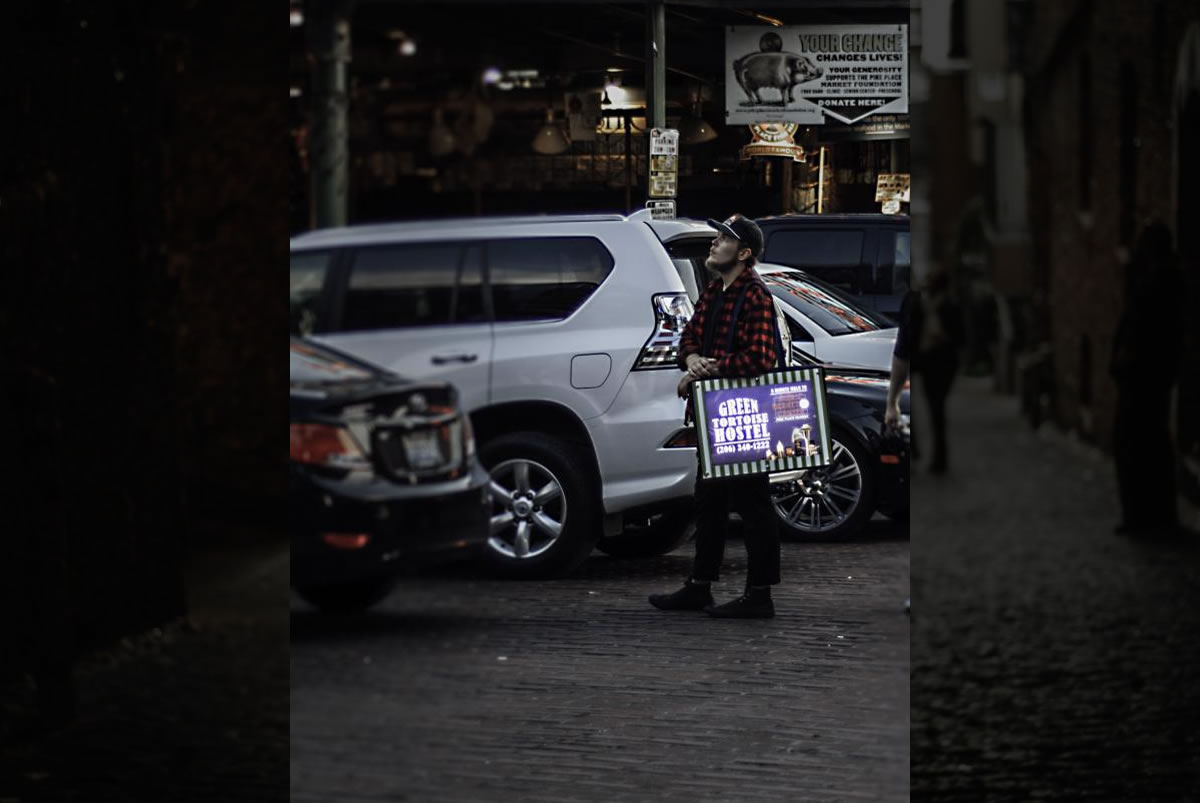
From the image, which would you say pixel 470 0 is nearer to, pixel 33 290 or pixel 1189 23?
pixel 33 290

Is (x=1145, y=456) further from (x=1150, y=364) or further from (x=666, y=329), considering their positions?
(x=666, y=329)

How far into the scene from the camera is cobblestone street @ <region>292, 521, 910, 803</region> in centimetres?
168

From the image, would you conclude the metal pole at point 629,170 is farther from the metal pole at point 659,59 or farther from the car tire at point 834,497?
the car tire at point 834,497

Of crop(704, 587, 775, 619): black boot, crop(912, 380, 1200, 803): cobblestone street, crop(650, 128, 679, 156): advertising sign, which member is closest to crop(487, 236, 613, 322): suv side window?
crop(650, 128, 679, 156): advertising sign

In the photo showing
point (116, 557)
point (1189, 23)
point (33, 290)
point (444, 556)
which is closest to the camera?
point (444, 556)

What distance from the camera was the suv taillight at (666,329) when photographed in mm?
1680

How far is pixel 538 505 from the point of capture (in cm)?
166

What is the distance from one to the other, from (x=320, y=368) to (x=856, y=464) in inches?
19.2

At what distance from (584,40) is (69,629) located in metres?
5.11

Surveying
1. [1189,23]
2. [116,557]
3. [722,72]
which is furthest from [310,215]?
[1189,23]

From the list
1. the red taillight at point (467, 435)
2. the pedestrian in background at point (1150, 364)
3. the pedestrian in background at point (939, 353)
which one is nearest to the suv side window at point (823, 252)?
the red taillight at point (467, 435)

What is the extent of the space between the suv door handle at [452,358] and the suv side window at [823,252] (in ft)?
0.95

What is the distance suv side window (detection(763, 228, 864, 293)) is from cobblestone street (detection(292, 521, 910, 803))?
0.23m

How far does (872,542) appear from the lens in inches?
67.2
